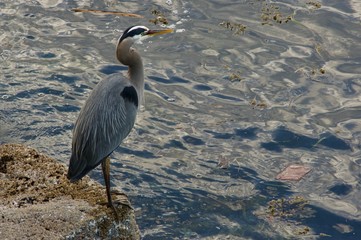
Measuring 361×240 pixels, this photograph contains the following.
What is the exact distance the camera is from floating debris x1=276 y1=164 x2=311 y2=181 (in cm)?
906

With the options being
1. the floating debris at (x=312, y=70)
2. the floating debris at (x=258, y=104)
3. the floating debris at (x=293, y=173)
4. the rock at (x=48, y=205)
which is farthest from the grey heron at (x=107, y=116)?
the floating debris at (x=312, y=70)

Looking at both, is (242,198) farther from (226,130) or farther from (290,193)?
(226,130)

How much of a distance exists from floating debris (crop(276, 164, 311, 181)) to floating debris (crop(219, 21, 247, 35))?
3.30 metres

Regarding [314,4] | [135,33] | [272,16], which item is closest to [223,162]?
[135,33]

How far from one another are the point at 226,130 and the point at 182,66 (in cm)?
169

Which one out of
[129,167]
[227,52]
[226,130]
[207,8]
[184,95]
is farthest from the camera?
[207,8]

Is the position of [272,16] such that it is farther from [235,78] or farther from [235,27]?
[235,78]

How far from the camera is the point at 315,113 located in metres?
10.2

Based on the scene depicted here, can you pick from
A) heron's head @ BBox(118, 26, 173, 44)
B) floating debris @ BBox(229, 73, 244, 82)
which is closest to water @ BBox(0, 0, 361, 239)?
floating debris @ BBox(229, 73, 244, 82)

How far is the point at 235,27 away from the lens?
11.9 m

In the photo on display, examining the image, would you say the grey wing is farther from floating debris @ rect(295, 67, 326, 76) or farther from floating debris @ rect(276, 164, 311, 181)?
floating debris @ rect(295, 67, 326, 76)

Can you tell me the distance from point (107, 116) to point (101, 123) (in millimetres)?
100

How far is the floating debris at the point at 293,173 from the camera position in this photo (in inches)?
357

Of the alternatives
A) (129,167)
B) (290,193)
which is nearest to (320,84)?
(290,193)
